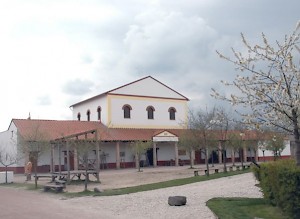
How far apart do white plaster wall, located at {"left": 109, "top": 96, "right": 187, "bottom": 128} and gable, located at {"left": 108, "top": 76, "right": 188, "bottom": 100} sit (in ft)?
1.92

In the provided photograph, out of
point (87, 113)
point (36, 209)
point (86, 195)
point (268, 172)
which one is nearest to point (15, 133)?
point (87, 113)

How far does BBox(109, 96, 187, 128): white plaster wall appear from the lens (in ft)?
154

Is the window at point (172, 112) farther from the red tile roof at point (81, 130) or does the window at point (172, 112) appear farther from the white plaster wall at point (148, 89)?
the red tile roof at point (81, 130)

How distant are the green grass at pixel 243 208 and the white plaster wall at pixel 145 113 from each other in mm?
33528

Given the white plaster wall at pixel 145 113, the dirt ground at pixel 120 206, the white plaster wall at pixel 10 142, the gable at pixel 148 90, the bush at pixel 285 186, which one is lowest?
the dirt ground at pixel 120 206

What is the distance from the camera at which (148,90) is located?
163ft

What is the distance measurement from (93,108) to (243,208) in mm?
39092

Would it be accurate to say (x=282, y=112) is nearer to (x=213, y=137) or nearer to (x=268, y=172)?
(x=268, y=172)

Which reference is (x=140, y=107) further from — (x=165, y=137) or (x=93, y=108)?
(x=93, y=108)

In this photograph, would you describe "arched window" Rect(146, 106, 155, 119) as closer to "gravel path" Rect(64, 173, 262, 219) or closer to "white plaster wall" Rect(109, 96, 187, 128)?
"white plaster wall" Rect(109, 96, 187, 128)

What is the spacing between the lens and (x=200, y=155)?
170 ft

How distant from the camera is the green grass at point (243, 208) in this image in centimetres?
1090

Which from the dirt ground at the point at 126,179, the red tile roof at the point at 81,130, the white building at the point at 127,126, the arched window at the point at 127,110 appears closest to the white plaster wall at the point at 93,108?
the white building at the point at 127,126

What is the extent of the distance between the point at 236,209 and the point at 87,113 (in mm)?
41055
